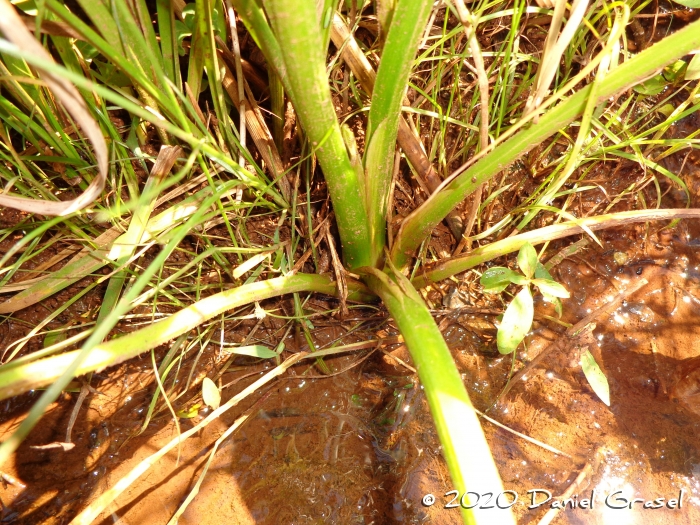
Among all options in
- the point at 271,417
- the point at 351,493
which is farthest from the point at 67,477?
the point at 351,493

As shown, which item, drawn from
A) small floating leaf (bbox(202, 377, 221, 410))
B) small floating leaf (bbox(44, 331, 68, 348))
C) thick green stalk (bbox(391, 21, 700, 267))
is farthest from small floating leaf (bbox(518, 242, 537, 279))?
small floating leaf (bbox(44, 331, 68, 348))

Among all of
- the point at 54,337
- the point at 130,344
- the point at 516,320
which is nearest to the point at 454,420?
the point at 516,320

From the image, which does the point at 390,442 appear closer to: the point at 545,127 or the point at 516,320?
the point at 516,320

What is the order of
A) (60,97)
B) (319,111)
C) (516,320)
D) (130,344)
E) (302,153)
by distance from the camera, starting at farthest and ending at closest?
1. (302,153)
2. (516,320)
3. (319,111)
4. (130,344)
5. (60,97)

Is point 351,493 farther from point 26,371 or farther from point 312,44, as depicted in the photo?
point 312,44

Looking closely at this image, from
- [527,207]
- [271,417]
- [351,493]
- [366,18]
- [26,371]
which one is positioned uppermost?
[366,18]

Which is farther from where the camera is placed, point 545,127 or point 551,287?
point 551,287
